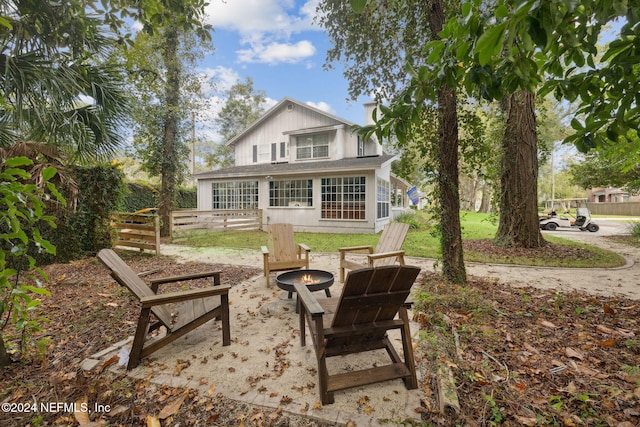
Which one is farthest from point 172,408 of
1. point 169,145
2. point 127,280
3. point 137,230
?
point 169,145

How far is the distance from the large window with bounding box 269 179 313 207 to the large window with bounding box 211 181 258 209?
1114mm

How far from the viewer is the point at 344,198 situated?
1302cm

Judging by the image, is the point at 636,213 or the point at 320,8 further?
the point at 636,213

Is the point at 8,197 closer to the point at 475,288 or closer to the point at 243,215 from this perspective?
the point at 475,288

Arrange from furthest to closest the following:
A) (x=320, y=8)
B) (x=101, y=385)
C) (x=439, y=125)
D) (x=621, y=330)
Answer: (x=320, y=8) → (x=439, y=125) → (x=621, y=330) → (x=101, y=385)

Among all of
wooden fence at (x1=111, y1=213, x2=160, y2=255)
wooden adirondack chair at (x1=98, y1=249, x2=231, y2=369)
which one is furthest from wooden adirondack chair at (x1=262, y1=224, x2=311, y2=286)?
wooden fence at (x1=111, y1=213, x2=160, y2=255)

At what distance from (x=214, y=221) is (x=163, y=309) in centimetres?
1072

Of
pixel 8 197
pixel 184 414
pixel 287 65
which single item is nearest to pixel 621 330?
A: pixel 184 414

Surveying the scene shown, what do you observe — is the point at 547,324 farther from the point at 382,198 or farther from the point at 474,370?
the point at 382,198

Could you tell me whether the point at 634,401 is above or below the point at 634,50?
below

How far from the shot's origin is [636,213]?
25484 millimetres

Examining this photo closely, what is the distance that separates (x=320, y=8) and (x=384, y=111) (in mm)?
6411

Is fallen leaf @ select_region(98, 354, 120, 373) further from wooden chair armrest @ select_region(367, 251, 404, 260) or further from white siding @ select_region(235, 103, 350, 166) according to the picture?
white siding @ select_region(235, 103, 350, 166)

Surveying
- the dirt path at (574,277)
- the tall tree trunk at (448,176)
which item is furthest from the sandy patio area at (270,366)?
the tall tree trunk at (448,176)
